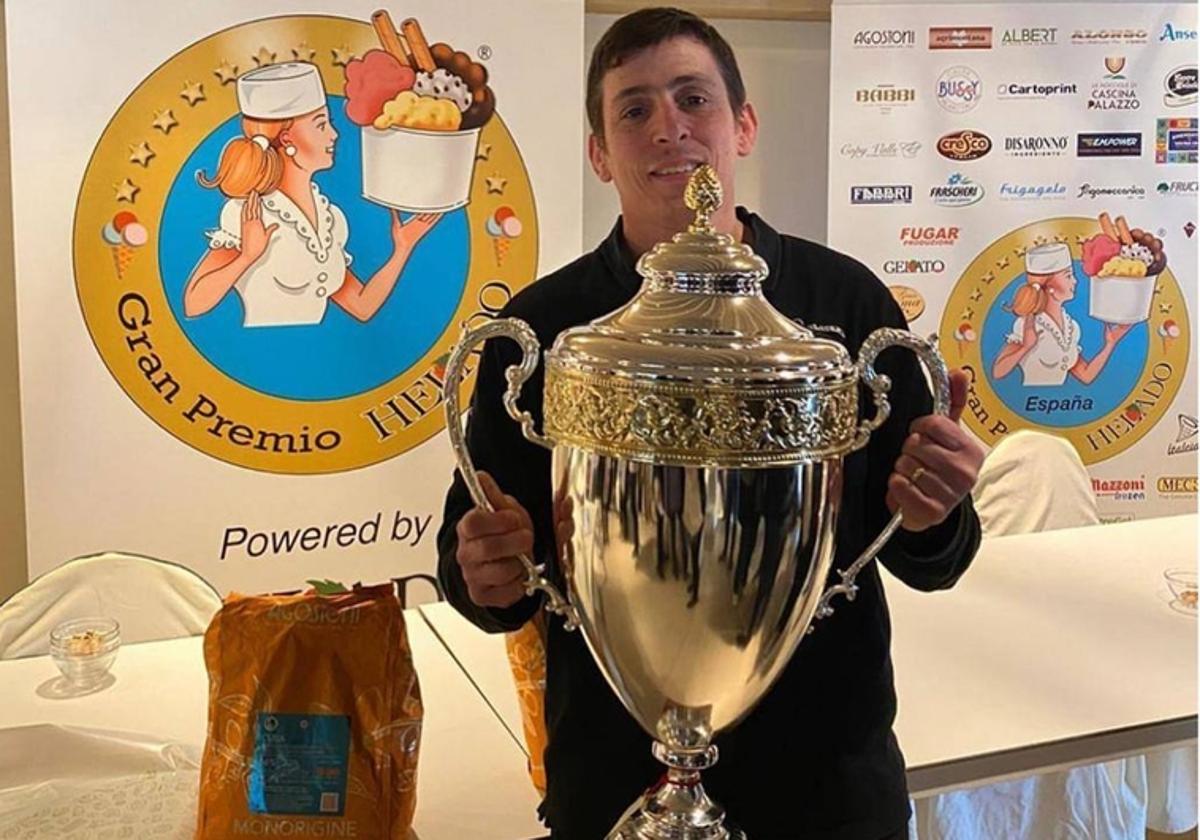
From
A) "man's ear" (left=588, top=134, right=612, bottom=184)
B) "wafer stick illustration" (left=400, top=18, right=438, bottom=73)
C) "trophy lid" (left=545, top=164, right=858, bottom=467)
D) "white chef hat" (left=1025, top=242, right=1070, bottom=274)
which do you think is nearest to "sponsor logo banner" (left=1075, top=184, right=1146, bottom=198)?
"white chef hat" (left=1025, top=242, right=1070, bottom=274)

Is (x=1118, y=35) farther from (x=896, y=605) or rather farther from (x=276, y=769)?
(x=276, y=769)

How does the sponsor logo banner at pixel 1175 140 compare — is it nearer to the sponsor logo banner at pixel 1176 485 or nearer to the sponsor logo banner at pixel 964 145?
the sponsor logo banner at pixel 964 145

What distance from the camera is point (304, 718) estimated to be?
1.09 m

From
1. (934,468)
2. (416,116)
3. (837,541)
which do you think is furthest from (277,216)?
(934,468)

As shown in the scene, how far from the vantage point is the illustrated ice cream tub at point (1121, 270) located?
3.91 metres

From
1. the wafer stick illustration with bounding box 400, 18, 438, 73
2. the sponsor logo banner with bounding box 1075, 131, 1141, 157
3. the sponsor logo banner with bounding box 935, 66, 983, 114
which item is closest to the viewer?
the wafer stick illustration with bounding box 400, 18, 438, 73

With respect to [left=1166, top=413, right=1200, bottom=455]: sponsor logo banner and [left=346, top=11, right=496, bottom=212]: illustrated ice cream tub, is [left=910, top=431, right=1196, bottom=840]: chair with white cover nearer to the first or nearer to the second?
[left=346, top=11, right=496, bottom=212]: illustrated ice cream tub

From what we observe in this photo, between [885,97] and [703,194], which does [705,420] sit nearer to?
[703,194]

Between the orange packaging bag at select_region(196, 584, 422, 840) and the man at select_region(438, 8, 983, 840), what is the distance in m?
0.11

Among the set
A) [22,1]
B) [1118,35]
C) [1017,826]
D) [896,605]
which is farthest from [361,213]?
[1118,35]

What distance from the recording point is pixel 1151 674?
1734mm

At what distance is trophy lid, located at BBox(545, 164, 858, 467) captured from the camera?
2.40ft

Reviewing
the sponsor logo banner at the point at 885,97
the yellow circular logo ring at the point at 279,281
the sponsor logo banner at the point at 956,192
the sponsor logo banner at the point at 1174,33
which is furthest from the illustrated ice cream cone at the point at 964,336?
the yellow circular logo ring at the point at 279,281

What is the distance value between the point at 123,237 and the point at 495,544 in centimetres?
233
